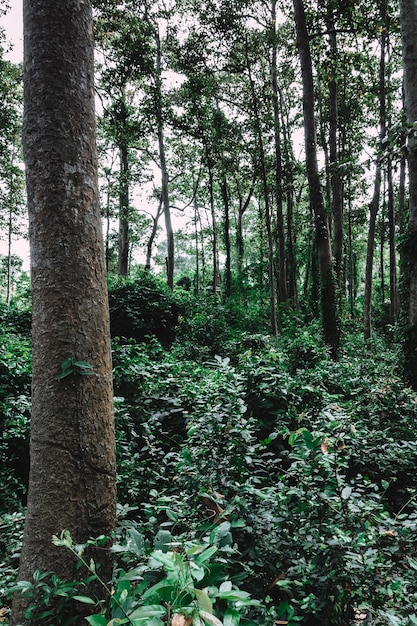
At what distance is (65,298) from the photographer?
1.96 m

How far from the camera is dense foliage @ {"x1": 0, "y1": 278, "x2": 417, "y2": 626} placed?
1336 millimetres

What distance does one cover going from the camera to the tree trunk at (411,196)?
5496 mm

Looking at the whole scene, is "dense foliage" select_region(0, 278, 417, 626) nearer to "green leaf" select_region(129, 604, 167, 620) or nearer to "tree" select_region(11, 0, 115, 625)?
"green leaf" select_region(129, 604, 167, 620)

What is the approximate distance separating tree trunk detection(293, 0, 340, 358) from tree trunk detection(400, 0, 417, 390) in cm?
333

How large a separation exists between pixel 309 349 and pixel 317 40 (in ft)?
28.9

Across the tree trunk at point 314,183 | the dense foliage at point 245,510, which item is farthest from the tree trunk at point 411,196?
the tree trunk at point 314,183

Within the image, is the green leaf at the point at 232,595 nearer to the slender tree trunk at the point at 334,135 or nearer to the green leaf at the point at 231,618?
the green leaf at the point at 231,618

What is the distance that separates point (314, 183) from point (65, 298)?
860 cm

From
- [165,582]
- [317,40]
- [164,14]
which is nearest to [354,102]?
[317,40]

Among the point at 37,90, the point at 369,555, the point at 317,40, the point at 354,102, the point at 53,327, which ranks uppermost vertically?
the point at 354,102

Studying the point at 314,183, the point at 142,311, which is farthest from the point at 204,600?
the point at 142,311

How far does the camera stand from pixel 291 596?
6.07 ft

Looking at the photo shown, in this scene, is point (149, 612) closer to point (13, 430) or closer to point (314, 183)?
point (13, 430)

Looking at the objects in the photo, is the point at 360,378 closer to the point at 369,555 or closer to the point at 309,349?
the point at 309,349
